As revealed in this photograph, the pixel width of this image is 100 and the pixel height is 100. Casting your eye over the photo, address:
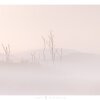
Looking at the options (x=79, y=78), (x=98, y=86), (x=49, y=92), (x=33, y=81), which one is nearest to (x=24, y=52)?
(x=33, y=81)

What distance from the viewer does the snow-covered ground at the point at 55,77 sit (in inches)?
58.7

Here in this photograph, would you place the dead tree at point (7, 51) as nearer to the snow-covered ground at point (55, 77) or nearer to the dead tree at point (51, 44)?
the snow-covered ground at point (55, 77)

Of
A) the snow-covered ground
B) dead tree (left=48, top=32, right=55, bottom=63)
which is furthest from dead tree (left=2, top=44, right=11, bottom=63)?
dead tree (left=48, top=32, right=55, bottom=63)

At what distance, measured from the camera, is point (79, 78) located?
1498mm

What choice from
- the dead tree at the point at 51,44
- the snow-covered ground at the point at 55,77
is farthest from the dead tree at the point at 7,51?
the dead tree at the point at 51,44

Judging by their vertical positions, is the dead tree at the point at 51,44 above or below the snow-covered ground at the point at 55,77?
above

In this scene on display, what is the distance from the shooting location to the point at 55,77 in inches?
59.1

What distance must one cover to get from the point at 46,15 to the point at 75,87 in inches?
22.4
